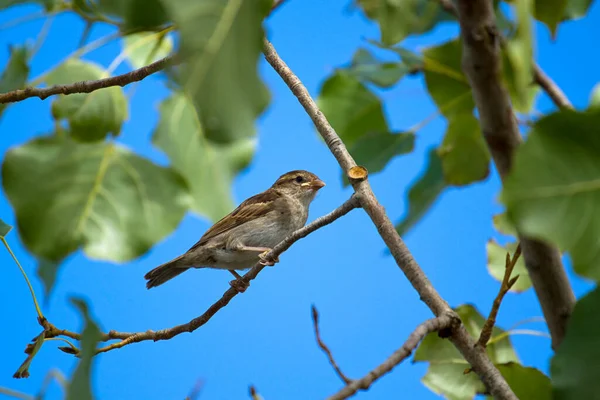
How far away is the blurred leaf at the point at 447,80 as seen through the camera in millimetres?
1442

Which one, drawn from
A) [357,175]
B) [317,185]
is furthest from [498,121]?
[317,185]

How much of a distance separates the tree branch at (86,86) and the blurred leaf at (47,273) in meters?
0.26

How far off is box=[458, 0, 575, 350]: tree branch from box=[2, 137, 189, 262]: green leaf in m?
0.41

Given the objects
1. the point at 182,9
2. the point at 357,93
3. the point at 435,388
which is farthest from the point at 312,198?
the point at 182,9

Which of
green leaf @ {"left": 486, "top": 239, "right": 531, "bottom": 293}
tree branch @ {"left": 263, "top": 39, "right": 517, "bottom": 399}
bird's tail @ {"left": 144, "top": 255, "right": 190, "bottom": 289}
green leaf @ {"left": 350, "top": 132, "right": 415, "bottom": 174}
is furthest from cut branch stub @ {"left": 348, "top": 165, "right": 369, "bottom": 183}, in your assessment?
bird's tail @ {"left": 144, "top": 255, "right": 190, "bottom": 289}

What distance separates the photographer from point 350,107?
152 cm

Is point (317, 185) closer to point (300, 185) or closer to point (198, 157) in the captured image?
point (300, 185)

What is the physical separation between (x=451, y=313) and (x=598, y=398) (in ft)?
0.72

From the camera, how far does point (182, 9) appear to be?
0.38 meters

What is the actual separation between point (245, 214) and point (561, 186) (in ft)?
6.20

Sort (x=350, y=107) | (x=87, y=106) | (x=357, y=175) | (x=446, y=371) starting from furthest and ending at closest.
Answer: (x=350, y=107) → (x=446, y=371) → (x=357, y=175) → (x=87, y=106)

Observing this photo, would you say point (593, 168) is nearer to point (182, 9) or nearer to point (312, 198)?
point (182, 9)

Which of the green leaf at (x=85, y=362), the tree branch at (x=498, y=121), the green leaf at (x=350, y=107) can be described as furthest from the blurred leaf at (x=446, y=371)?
the green leaf at (x=85, y=362)

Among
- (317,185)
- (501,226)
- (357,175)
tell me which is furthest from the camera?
(317,185)
